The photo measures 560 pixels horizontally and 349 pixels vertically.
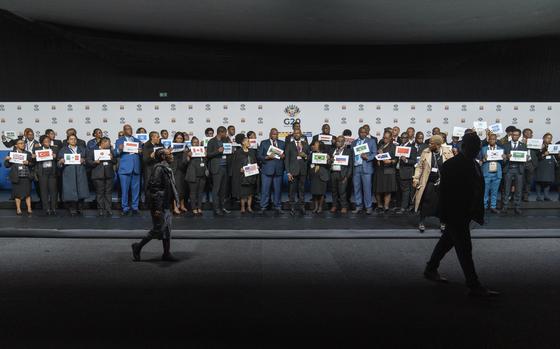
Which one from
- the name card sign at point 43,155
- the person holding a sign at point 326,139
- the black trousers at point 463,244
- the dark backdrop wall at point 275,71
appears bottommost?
the black trousers at point 463,244

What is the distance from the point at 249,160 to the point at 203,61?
5.46m

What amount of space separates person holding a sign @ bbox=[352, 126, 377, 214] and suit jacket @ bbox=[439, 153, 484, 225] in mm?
5813

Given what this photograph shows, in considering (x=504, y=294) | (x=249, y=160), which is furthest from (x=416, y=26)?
(x=504, y=294)

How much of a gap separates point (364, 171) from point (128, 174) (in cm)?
626

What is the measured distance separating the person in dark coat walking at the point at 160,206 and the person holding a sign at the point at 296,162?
4.83 m

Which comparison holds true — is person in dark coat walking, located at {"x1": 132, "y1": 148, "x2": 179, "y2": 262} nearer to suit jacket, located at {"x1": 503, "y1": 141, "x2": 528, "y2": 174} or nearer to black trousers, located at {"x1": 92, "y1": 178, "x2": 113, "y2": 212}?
black trousers, located at {"x1": 92, "y1": 178, "x2": 113, "y2": 212}

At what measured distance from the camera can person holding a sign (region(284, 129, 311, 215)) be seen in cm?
1241

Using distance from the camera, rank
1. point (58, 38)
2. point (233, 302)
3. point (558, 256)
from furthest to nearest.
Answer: point (58, 38) < point (558, 256) < point (233, 302)

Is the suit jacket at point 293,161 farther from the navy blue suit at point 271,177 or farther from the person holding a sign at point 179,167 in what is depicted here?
the person holding a sign at point 179,167

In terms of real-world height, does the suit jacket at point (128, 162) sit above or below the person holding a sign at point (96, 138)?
below

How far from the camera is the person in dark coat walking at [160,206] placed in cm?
787

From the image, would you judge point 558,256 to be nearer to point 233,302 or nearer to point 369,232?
point 369,232

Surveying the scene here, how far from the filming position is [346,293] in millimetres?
6422

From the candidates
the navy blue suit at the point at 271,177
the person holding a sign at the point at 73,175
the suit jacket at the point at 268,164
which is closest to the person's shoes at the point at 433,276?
the navy blue suit at the point at 271,177
